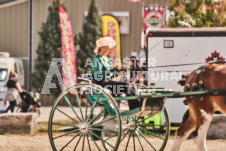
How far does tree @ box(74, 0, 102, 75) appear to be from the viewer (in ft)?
95.8

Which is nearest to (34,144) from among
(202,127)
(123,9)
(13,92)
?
(202,127)

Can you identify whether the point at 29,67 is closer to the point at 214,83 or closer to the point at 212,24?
the point at 212,24

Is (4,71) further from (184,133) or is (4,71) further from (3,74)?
(184,133)

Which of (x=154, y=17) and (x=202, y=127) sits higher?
(x=154, y=17)

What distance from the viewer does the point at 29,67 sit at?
101 ft

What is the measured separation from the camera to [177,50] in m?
14.9

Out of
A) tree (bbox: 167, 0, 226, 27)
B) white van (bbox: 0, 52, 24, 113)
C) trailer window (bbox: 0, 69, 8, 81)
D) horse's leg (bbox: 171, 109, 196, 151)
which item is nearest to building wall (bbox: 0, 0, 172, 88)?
white van (bbox: 0, 52, 24, 113)

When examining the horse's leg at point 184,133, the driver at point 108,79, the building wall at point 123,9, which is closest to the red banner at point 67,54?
the building wall at point 123,9

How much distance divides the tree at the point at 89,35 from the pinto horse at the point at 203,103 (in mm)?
19585

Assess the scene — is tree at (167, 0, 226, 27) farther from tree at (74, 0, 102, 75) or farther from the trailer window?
tree at (74, 0, 102, 75)

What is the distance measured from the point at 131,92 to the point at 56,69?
64.8 ft

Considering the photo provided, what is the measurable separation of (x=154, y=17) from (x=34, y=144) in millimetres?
17188

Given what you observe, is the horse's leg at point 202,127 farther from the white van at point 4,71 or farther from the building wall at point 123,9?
the building wall at point 123,9

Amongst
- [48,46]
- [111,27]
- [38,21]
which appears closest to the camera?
[111,27]
